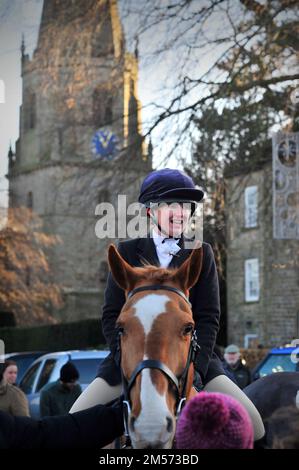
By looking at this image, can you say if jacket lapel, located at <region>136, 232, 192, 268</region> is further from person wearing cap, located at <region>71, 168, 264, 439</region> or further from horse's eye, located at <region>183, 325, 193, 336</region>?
horse's eye, located at <region>183, 325, 193, 336</region>

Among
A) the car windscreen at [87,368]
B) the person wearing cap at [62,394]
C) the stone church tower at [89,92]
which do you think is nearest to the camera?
the person wearing cap at [62,394]

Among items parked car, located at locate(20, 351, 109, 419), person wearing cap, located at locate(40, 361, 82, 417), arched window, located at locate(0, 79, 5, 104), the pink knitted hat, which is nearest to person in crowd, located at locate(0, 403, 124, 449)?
the pink knitted hat

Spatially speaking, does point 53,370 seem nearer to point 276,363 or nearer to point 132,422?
point 276,363

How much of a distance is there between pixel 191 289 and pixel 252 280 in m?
41.7

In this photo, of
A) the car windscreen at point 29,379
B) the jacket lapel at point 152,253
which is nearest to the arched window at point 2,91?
the car windscreen at point 29,379

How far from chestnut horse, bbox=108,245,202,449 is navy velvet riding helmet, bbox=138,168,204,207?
603 millimetres

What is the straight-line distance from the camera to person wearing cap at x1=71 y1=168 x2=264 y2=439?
15.4ft

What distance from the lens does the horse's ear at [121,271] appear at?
4.37m

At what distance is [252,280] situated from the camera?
46.2m

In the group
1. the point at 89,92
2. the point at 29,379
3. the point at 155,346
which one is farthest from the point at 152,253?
the point at 29,379

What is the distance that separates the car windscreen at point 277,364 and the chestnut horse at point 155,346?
11.3m

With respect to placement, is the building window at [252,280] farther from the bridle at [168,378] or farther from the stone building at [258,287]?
the bridle at [168,378]

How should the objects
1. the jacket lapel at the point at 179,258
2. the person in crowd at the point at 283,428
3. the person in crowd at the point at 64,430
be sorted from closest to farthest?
1. the person in crowd at the point at 64,430
2. the jacket lapel at the point at 179,258
3. the person in crowd at the point at 283,428
